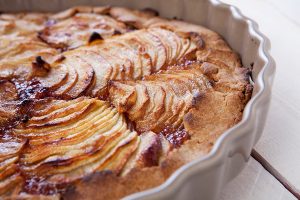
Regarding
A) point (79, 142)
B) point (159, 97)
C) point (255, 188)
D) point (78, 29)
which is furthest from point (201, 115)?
point (78, 29)

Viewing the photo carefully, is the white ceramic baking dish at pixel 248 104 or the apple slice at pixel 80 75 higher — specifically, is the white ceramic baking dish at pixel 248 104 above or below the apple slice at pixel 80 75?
above

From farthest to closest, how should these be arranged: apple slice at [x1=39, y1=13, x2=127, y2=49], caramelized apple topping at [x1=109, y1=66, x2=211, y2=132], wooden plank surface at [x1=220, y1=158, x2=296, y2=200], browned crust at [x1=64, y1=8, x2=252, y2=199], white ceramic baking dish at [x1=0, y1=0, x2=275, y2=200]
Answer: apple slice at [x1=39, y1=13, x2=127, y2=49] < caramelized apple topping at [x1=109, y1=66, x2=211, y2=132] < wooden plank surface at [x1=220, y1=158, x2=296, y2=200] < browned crust at [x1=64, y1=8, x2=252, y2=199] < white ceramic baking dish at [x1=0, y1=0, x2=275, y2=200]

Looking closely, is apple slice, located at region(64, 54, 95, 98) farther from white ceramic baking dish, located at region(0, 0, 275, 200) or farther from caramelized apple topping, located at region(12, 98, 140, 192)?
white ceramic baking dish, located at region(0, 0, 275, 200)

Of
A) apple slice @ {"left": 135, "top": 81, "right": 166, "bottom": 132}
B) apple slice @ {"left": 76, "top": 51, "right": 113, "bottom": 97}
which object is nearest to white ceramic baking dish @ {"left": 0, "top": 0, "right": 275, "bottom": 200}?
apple slice @ {"left": 135, "top": 81, "right": 166, "bottom": 132}

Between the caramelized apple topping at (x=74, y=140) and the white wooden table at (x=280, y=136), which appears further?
the white wooden table at (x=280, y=136)

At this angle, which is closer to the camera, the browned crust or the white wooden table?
the browned crust

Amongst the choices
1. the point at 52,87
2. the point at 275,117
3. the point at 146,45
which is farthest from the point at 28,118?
the point at 275,117

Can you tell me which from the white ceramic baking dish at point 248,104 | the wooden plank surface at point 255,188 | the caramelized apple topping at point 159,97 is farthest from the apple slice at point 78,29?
Result: the wooden plank surface at point 255,188

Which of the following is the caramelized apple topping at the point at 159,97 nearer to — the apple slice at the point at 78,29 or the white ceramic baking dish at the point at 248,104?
the white ceramic baking dish at the point at 248,104
